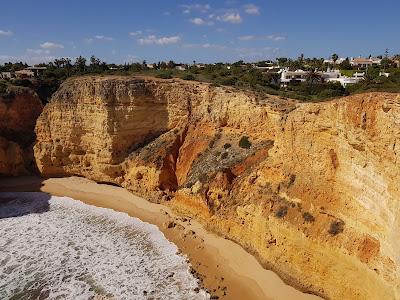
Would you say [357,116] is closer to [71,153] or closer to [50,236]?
[50,236]

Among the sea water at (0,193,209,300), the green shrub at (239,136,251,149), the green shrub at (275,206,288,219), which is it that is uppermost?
the green shrub at (239,136,251,149)

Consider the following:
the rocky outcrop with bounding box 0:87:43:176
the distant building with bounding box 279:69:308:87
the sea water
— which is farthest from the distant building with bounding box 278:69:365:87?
the sea water

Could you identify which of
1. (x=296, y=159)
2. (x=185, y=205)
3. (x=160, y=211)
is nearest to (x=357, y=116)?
(x=296, y=159)

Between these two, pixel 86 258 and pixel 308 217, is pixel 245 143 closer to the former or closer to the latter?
pixel 308 217

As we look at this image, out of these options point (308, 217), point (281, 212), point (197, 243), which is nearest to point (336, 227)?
point (308, 217)

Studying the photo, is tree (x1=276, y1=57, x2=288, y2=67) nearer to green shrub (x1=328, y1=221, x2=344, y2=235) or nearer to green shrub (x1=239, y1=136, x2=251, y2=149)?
green shrub (x1=239, y1=136, x2=251, y2=149)

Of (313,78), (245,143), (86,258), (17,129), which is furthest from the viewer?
(313,78)
